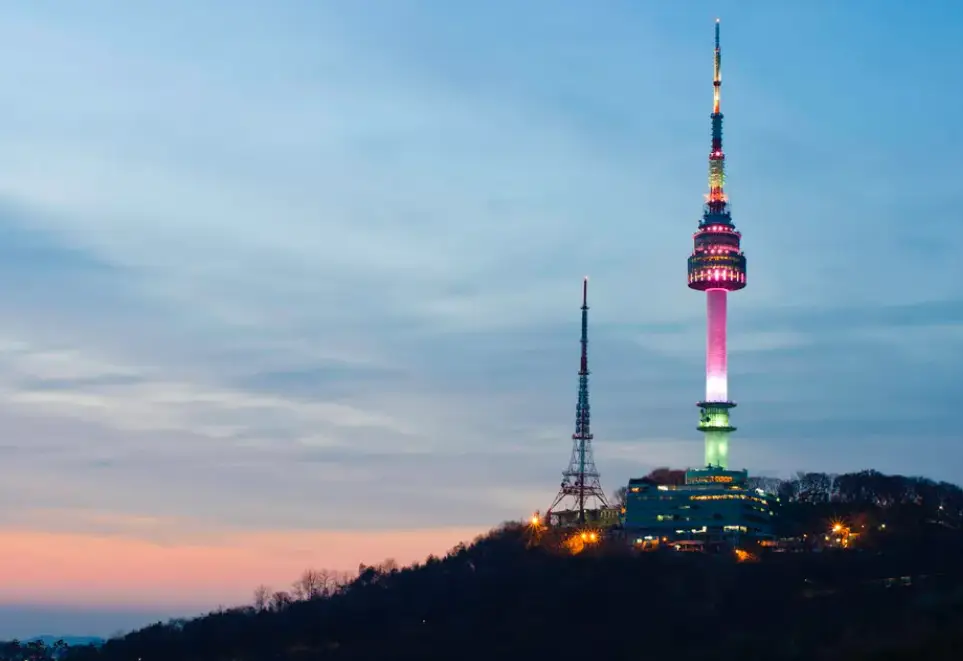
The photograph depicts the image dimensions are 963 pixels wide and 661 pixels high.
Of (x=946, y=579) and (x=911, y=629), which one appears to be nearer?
(x=911, y=629)

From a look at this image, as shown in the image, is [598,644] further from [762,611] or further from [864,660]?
[864,660]

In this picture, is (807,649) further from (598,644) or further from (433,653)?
(433,653)

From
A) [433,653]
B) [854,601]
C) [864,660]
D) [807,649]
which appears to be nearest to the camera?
[864,660]

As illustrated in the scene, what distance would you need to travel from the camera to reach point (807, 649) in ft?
538

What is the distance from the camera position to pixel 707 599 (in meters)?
198

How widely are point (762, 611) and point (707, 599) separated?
12.2m

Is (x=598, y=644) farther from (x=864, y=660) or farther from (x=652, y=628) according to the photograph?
(x=864, y=660)

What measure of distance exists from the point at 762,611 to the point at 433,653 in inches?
1654

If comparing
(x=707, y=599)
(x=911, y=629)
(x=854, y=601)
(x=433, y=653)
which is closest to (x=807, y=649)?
(x=911, y=629)

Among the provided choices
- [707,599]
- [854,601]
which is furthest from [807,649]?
[707,599]

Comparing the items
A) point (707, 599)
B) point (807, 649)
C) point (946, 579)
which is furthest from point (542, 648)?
point (946, 579)

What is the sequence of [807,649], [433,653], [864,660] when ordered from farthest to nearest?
[433,653] → [807,649] → [864,660]

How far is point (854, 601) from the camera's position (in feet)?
603

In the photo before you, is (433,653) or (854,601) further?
(433,653)
